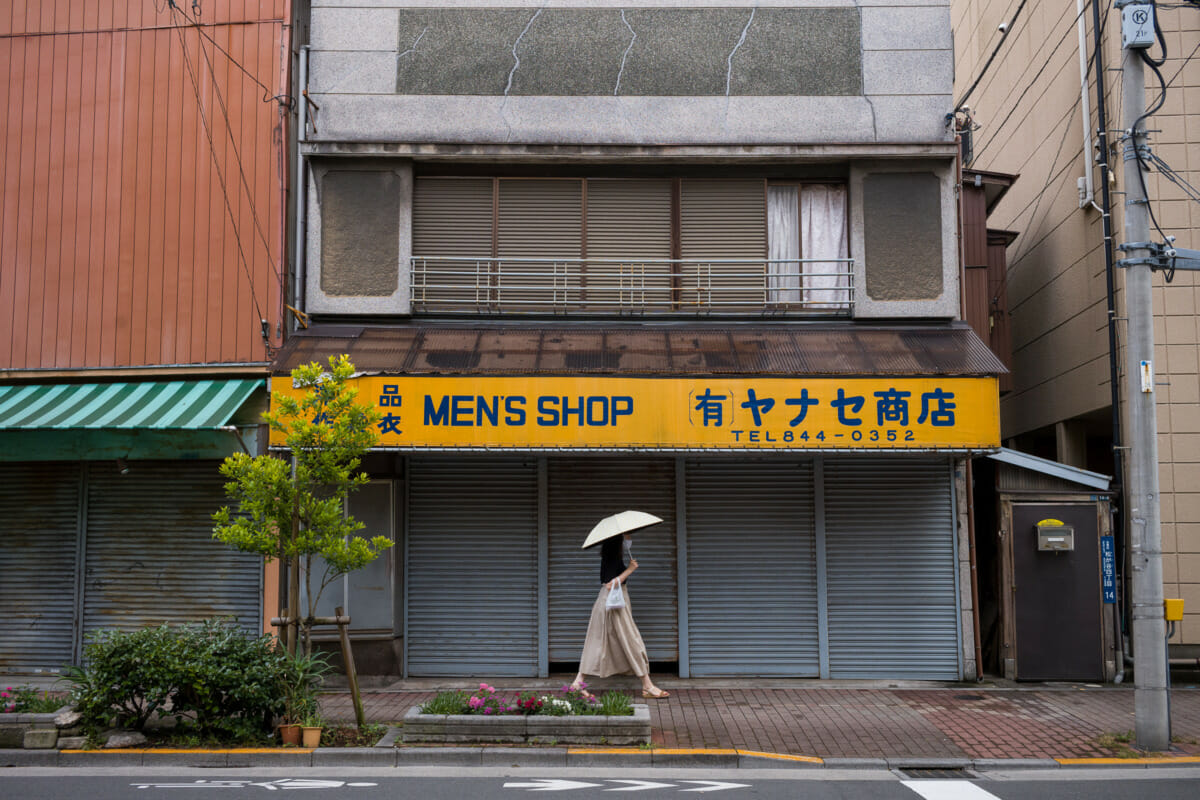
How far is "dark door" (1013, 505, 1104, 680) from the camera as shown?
38.1ft

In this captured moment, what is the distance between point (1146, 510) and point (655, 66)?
26.0 ft

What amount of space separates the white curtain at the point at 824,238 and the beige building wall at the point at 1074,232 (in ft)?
11.4

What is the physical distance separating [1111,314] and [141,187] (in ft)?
41.7

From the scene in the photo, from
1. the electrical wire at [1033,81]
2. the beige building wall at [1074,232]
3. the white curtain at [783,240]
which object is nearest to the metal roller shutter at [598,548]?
the white curtain at [783,240]

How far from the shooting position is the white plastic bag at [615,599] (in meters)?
10.5

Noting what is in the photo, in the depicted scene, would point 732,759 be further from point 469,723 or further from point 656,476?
point 656,476

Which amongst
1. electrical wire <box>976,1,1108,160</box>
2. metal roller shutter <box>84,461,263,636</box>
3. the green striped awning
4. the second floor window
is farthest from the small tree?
electrical wire <box>976,1,1108,160</box>

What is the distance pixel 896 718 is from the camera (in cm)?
984

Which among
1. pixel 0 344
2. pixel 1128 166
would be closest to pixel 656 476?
pixel 1128 166

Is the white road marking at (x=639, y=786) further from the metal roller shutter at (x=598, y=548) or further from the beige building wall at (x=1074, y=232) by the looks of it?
the beige building wall at (x=1074, y=232)

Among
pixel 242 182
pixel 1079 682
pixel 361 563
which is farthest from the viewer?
pixel 242 182

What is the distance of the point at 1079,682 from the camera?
11633mm

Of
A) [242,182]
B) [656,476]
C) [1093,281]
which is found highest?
[242,182]

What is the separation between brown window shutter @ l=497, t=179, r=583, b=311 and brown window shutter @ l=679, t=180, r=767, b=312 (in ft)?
4.73
